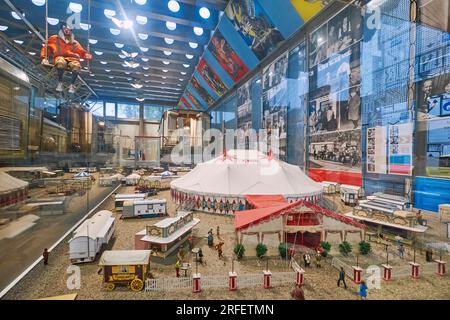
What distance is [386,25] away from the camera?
8.75 meters

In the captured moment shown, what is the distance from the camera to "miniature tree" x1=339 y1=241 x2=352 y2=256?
16.3 feet

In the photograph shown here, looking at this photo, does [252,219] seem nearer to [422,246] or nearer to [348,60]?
[422,246]

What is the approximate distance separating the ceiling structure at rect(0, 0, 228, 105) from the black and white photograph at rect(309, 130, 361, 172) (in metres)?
12.5

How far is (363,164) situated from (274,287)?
29.4ft

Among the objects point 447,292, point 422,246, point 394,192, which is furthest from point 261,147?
point 447,292

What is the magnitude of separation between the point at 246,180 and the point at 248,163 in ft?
3.82

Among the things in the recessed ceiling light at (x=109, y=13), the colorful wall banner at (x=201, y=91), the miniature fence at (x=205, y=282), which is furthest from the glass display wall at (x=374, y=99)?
the colorful wall banner at (x=201, y=91)

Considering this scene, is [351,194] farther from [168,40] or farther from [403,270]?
[168,40]

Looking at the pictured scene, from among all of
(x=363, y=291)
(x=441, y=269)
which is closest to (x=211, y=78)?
(x=441, y=269)

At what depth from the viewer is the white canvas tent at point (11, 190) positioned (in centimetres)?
331

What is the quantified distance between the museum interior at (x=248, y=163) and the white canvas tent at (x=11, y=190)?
28 millimetres

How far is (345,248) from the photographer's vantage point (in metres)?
4.99

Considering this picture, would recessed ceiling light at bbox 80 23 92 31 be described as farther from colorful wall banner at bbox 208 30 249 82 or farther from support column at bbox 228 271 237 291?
support column at bbox 228 271 237 291

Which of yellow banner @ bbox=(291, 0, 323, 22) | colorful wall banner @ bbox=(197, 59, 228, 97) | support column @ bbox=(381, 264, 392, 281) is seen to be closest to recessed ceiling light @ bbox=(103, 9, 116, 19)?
yellow banner @ bbox=(291, 0, 323, 22)
